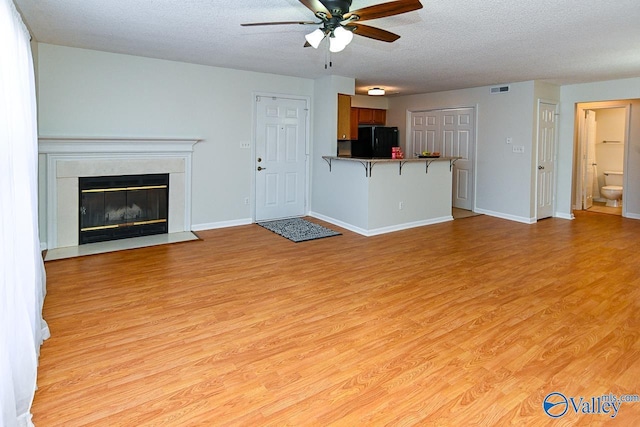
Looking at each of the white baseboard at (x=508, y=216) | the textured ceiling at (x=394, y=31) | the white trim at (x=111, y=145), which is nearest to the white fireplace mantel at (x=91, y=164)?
the white trim at (x=111, y=145)

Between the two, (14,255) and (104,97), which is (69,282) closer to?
(14,255)

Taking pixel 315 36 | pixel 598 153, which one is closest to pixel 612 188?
pixel 598 153

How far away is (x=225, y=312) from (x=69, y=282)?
1725 millimetres

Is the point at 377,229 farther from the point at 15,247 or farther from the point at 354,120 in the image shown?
the point at 15,247

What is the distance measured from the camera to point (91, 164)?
503 centimetres

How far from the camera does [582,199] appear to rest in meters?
8.15

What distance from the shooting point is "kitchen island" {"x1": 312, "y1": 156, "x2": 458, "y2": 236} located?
19.2 feet

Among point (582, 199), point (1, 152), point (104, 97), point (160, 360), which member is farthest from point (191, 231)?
point (582, 199)

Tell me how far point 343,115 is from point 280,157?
49.2 inches

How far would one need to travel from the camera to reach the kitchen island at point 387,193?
584cm

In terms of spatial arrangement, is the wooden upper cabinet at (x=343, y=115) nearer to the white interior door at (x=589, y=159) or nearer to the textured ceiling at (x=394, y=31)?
the textured ceiling at (x=394, y=31)

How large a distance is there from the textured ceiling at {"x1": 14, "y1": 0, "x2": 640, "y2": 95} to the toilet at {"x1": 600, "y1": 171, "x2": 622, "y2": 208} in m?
2.98

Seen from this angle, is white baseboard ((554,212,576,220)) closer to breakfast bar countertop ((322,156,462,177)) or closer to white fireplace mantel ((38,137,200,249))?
breakfast bar countertop ((322,156,462,177))

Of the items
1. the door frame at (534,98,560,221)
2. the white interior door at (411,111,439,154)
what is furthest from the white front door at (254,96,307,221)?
the door frame at (534,98,560,221)
